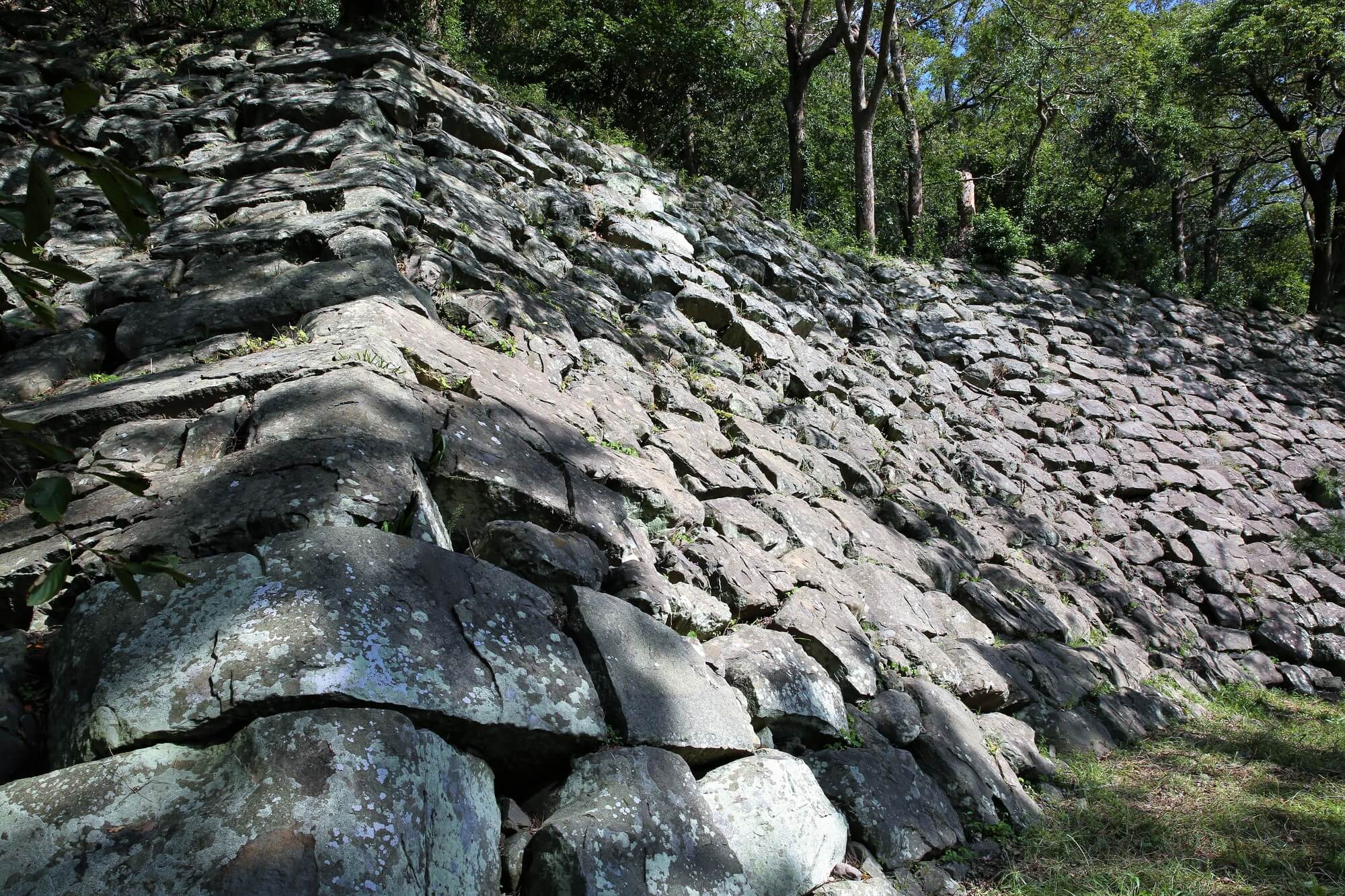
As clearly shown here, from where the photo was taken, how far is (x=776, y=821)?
2.90m

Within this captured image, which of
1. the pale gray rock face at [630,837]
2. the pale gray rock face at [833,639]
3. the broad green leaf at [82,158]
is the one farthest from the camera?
the pale gray rock face at [833,639]

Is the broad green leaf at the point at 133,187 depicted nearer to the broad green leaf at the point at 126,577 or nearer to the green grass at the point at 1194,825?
the broad green leaf at the point at 126,577

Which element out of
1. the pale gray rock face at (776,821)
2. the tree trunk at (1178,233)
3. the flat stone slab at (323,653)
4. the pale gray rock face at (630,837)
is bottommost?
the pale gray rock face at (776,821)

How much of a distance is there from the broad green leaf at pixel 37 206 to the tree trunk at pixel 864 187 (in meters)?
13.0

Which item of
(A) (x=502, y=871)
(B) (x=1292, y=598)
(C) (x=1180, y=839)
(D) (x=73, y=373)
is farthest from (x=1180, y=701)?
(D) (x=73, y=373)

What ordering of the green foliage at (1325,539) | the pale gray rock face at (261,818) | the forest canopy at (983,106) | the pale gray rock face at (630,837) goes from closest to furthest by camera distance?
the pale gray rock face at (261,818)
the pale gray rock face at (630,837)
the green foliage at (1325,539)
the forest canopy at (983,106)

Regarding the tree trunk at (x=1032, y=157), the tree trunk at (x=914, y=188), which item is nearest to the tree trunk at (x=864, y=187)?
the tree trunk at (x=914, y=188)

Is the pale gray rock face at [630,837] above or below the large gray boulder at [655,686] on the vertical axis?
below

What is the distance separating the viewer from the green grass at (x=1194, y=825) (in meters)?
3.45

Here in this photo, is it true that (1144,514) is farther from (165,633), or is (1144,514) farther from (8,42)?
(8,42)

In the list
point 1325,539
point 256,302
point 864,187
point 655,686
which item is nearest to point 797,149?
point 864,187

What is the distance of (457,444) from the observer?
3.37 metres

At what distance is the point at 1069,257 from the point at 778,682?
1287cm

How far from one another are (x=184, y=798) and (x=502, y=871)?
91cm
